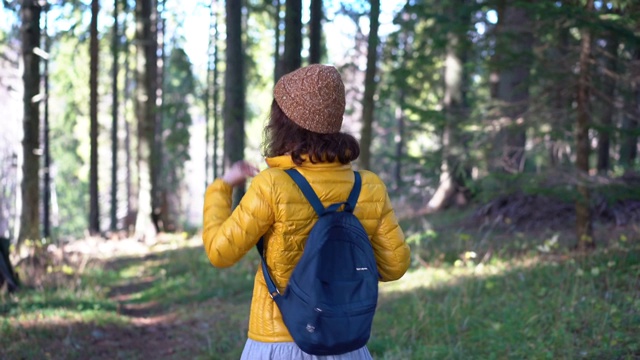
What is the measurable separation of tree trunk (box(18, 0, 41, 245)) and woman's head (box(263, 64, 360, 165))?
31.6ft

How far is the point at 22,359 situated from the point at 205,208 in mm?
4124

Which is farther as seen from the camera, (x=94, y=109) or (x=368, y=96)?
(x=94, y=109)

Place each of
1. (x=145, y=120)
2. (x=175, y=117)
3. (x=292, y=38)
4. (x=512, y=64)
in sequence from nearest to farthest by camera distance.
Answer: (x=512, y=64) → (x=292, y=38) → (x=145, y=120) → (x=175, y=117)

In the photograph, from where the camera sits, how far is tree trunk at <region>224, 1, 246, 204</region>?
12484mm

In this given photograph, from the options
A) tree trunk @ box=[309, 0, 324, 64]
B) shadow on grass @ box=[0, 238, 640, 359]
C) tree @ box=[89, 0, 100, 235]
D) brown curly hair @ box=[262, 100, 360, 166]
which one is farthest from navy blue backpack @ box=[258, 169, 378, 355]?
tree @ box=[89, 0, 100, 235]

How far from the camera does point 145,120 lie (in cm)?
1839

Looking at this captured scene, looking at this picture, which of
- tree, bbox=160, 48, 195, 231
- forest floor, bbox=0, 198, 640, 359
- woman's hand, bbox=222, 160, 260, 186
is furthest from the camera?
tree, bbox=160, 48, 195, 231

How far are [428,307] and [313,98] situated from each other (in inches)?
193

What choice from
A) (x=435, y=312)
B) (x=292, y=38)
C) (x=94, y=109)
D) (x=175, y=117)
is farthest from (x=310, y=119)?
(x=175, y=117)

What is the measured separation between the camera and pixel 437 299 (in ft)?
25.5

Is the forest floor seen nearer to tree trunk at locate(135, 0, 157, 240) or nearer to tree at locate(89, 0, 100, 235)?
tree trunk at locate(135, 0, 157, 240)

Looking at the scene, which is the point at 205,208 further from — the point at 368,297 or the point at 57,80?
the point at 57,80

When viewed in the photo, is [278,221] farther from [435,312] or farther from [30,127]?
[30,127]

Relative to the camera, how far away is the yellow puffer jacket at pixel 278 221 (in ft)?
8.80
